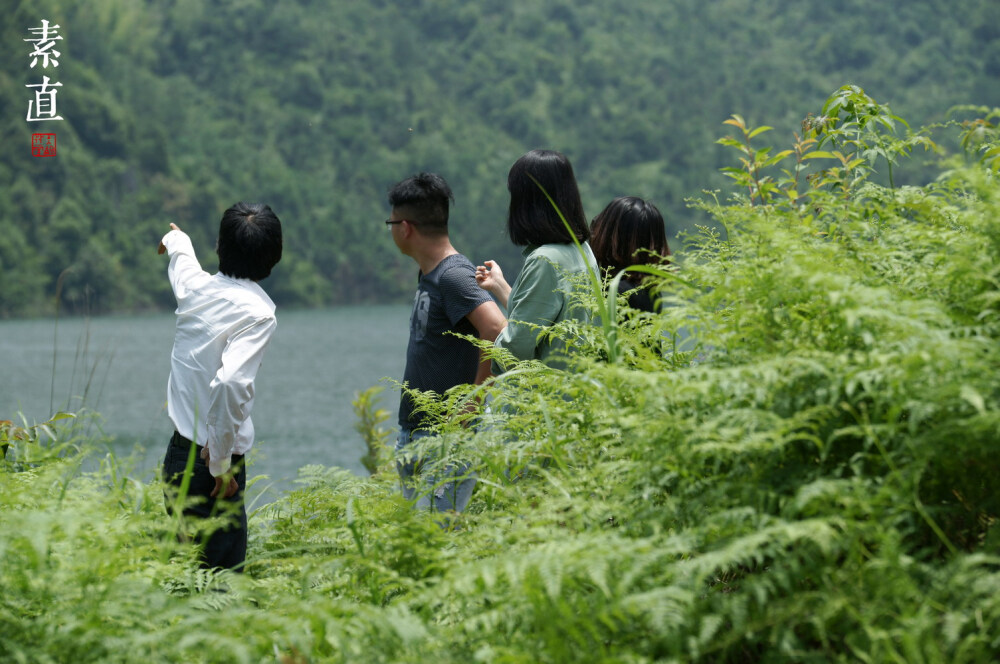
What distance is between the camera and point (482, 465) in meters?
2.74

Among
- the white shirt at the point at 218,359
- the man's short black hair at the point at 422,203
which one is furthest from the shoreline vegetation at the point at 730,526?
the man's short black hair at the point at 422,203

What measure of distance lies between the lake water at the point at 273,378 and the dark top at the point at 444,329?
2.94 ft

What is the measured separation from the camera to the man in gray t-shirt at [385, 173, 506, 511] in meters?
3.89

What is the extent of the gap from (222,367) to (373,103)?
98072 mm

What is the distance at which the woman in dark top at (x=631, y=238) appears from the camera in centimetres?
429

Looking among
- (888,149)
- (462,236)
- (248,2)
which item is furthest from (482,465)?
(248,2)

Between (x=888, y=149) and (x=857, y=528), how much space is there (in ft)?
5.76

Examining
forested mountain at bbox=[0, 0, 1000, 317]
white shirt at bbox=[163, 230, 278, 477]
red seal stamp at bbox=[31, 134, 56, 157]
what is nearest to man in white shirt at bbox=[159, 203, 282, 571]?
white shirt at bbox=[163, 230, 278, 477]

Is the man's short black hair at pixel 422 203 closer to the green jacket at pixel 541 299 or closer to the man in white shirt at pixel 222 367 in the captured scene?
the man in white shirt at pixel 222 367

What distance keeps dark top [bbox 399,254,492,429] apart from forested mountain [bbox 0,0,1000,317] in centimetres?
6329

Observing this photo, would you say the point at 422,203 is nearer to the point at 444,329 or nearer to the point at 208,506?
the point at 444,329

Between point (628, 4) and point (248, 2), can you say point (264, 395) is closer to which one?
point (248, 2)

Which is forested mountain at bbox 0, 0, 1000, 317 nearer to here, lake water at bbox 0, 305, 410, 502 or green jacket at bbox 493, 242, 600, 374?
lake water at bbox 0, 305, 410, 502

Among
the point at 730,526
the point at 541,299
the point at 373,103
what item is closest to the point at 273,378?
the point at 541,299
